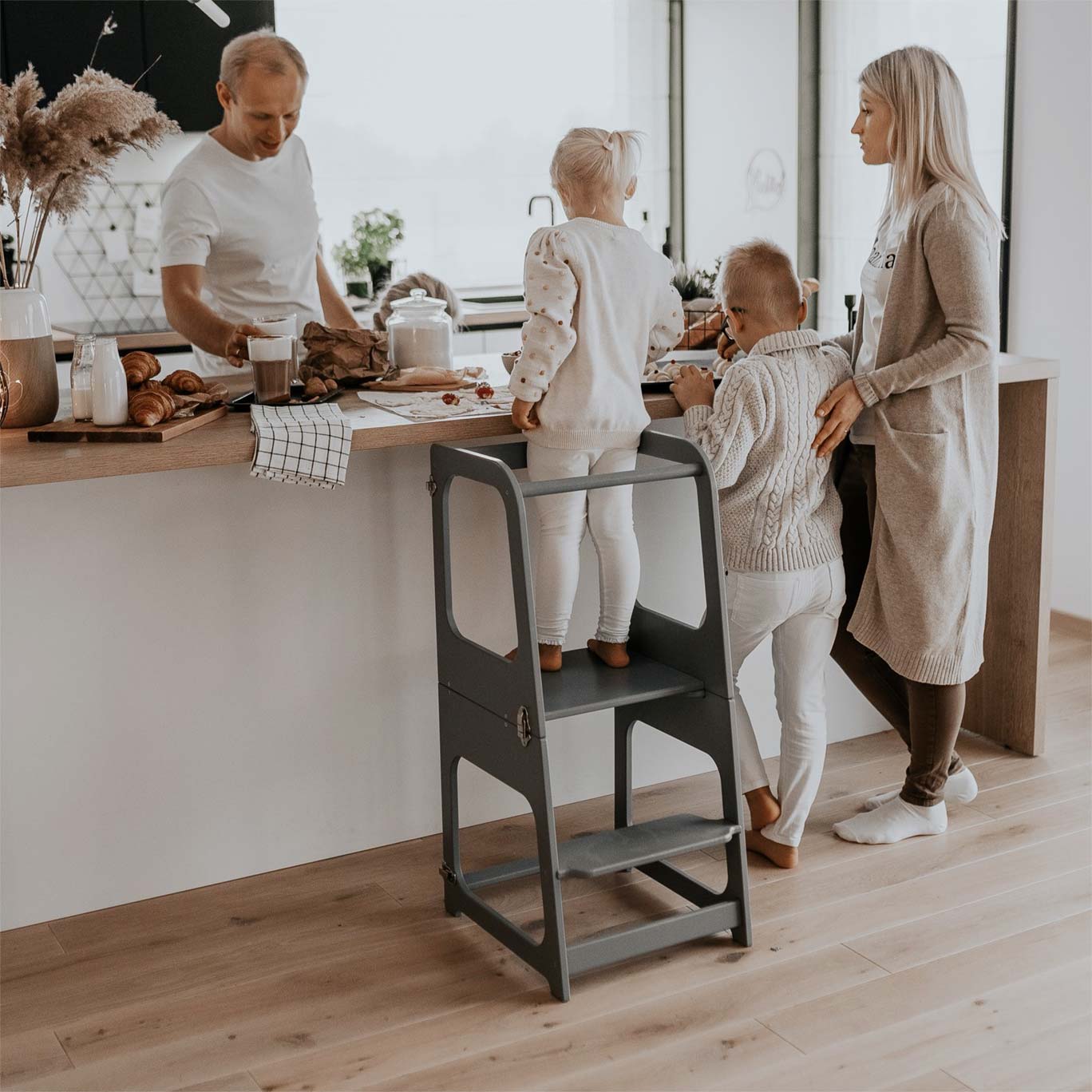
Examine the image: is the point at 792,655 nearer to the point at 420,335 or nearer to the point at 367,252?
the point at 420,335

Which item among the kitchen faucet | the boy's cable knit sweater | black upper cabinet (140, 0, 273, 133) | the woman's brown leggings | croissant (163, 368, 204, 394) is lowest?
the woman's brown leggings

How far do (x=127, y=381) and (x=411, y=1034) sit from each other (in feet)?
3.81

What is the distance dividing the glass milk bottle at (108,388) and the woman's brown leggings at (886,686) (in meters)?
1.38

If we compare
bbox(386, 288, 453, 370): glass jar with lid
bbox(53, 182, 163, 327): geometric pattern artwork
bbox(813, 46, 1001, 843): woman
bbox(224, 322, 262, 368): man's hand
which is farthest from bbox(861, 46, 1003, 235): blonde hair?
bbox(53, 182, 163, 327): geometric pattern artwork

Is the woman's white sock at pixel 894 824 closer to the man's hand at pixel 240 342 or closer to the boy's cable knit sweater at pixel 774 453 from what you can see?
the boy's cable knit sweater at pixel 774 453

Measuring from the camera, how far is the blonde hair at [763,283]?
7.64 ft

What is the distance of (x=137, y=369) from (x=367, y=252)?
111 inches

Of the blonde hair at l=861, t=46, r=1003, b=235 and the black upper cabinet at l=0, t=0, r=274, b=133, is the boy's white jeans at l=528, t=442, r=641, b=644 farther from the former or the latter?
the black upper cabinet at l=0, t=0, r=274, b=133

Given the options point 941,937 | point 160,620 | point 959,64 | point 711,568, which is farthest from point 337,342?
point 959,64

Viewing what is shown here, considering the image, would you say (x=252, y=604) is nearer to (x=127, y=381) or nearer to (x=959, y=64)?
(x=127, y=381)

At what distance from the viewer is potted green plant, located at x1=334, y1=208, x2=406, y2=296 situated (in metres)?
Result: 4.91

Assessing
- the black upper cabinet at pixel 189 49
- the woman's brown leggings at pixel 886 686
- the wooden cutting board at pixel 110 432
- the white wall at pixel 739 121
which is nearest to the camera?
the wooden cutting board at pixel 110 432

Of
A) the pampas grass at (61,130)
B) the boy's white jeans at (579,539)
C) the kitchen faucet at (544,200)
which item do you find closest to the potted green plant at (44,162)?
the pampas grass at (61,130)

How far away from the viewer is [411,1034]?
203 centimetres
